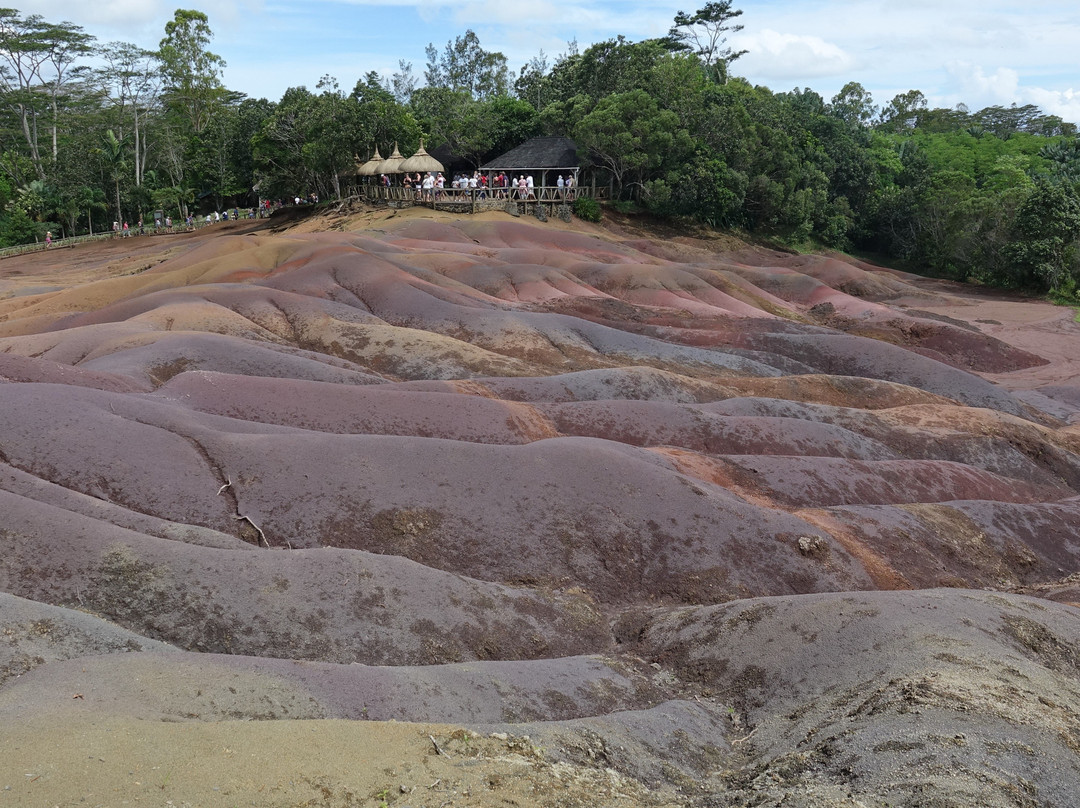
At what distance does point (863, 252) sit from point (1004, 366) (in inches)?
1382

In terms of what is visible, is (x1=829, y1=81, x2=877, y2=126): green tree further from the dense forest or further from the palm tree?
the palm tree

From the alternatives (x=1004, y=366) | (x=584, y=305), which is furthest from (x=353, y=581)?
(x=1004, y=366)

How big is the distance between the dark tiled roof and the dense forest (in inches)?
42.8

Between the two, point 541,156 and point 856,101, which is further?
point 856,101

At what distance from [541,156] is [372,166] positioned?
1102 centimetres

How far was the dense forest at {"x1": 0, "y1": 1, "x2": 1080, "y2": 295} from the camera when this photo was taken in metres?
56.2

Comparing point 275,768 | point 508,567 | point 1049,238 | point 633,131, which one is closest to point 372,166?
point 633,131

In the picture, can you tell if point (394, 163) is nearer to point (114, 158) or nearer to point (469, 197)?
point (469, 197)

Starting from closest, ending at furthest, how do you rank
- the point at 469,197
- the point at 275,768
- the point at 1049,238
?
1. the point at 275,768
2. the point at 1049,238
3. the point at 469,197

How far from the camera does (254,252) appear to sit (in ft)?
126

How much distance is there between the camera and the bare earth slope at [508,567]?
8164 millimetres

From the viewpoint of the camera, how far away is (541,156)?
197 feet

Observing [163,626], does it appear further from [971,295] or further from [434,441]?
[971,295]

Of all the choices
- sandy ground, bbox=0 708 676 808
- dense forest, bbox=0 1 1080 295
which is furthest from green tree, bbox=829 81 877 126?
sandy ground, bbox=0 708 676 808
